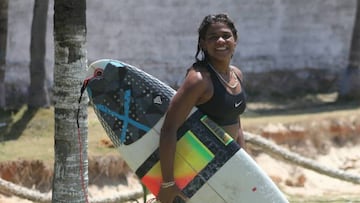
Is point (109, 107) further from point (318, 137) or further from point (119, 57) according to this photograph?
point (119, 57)

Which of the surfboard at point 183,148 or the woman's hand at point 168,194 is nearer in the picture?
the woman's hand at point 168,194

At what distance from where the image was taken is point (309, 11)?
45.1 ft

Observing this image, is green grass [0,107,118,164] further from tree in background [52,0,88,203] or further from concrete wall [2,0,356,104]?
tree in background [52,0,88,203]

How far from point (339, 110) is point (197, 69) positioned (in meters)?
8.17

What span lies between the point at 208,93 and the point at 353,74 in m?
9.27

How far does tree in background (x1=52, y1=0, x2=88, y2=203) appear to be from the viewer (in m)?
4.79

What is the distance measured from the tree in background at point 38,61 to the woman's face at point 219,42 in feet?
21.6

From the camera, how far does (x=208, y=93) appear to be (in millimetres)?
3939

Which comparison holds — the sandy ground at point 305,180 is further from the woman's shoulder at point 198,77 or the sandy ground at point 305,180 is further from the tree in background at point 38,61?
the woman's shoulder at point 198,77

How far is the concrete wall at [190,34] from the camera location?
1154 centimetres

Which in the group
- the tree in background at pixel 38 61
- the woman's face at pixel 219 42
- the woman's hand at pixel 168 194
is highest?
the woman's face at pixel 219 42

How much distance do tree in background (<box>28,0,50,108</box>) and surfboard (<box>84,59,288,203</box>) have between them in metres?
6.09

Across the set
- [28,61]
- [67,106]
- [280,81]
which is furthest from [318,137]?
[67,106]

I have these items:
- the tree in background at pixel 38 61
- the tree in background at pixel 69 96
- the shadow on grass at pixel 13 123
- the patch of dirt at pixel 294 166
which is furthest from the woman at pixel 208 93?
the tree in background at pixel 38 61
